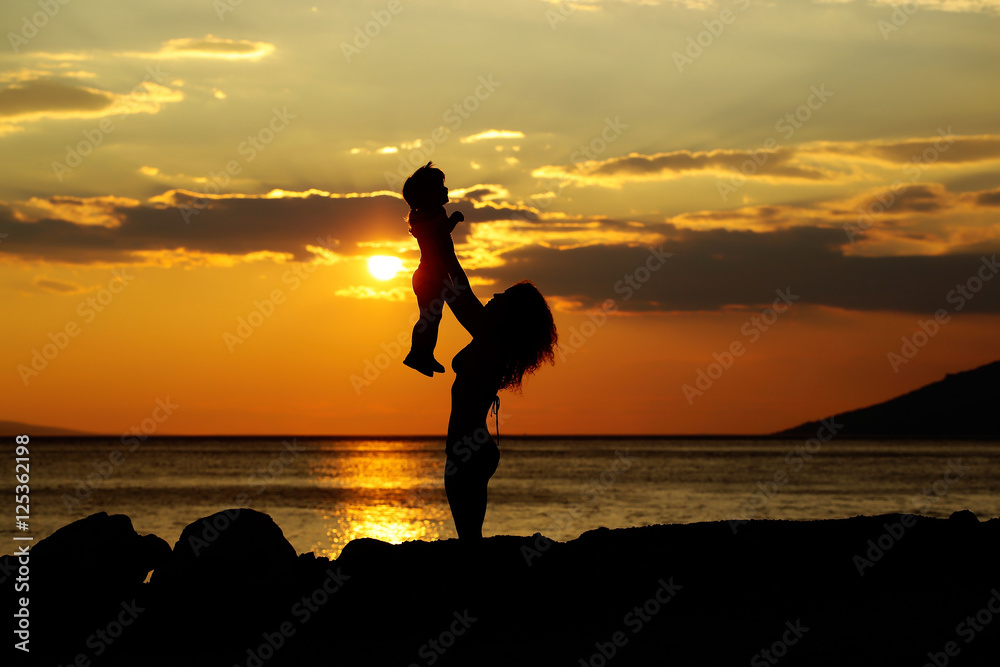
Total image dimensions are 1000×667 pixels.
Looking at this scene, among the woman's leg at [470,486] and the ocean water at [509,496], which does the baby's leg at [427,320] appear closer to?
the woman's leg at [470,486]

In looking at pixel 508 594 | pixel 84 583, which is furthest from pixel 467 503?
pixel 84 583

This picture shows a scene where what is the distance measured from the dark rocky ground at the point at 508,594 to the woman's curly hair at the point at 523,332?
5.33ft

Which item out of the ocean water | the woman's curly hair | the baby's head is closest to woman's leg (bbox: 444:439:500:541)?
the woman's curly hair

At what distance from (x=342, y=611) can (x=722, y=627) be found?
312 centimetres

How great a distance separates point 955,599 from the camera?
25.0 feet

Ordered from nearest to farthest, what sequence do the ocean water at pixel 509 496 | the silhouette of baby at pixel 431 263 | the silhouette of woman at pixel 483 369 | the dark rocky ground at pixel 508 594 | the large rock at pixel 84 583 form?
the dark rocky ground at pixel 508 594, the silhouette of baby at pixel 431 263, the silhouette of woman at pixel 483 369, the large rock at pixel 84 583, the ocean water at pixel 509 496

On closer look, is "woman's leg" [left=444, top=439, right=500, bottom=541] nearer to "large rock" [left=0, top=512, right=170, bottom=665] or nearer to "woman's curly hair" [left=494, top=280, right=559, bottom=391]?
"woman's curly hair" [left=494, top=280, right=559, bottom=391]

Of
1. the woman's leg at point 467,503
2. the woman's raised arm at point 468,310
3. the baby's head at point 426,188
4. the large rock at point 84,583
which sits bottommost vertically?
the large rock at point 84,583

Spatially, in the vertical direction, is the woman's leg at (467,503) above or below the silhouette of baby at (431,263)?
below

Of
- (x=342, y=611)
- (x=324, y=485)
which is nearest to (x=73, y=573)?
(x=342, y=611)

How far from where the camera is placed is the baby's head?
7750 millimetres

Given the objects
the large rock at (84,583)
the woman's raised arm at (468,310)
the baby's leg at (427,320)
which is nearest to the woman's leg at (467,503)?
the baby's leg at (427,320)

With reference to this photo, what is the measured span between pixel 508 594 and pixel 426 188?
3.43 metres

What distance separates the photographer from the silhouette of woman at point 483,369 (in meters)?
7.92
